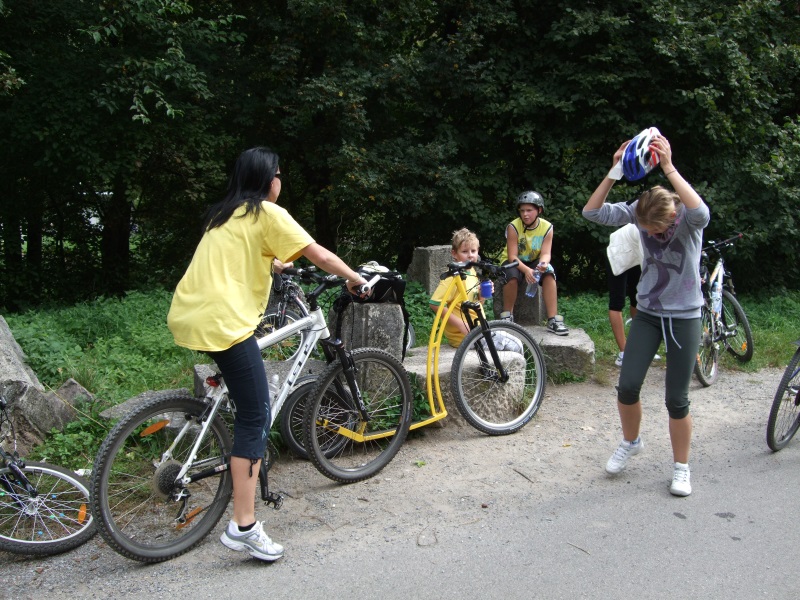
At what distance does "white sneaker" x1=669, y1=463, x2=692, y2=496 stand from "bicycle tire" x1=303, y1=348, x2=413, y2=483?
5.25 feet

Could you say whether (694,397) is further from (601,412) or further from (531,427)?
(531,427)

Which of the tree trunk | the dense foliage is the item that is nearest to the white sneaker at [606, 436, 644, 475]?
the dense foliage

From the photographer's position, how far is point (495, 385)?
16.7 ft

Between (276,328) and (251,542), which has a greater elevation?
(276,328)

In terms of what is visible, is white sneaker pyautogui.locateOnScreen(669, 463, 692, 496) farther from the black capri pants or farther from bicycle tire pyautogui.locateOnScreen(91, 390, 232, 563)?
bicycle tire pyautogui.locateOnScreen(91, 390, 232, 563)

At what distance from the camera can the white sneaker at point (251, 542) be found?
3348 mm

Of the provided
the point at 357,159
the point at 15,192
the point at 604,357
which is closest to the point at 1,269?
the point at 15,192

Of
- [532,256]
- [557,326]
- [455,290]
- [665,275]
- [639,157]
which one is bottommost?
[557,326]

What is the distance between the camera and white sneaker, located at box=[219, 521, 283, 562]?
3.35 m

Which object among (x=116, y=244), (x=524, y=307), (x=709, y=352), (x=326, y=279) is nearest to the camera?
(x=326, y=279)

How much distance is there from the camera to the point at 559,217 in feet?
31.5

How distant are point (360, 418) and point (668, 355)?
1.83m

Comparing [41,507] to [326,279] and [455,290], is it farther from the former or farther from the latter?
[455,290]

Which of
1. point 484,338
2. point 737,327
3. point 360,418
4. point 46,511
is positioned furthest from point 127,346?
point 737,327
